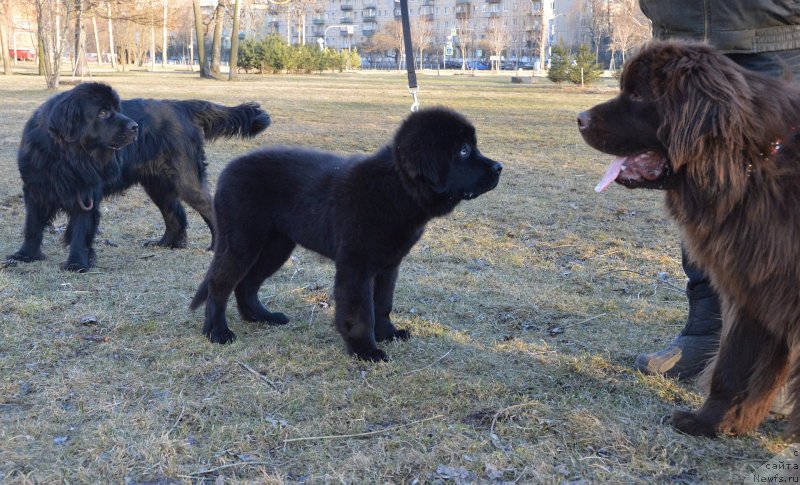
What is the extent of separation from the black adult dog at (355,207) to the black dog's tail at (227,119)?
2.43 meters

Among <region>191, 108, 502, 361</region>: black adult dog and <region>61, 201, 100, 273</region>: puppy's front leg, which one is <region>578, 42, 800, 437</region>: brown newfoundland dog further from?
<region>61, 201, 100, 273</region>: puppy's front leg

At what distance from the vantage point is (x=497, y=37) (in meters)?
67.6

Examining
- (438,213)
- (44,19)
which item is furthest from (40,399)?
(44,19)

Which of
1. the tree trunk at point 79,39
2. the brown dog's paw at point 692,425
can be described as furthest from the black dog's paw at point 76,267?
the tree trunk at point 79,39

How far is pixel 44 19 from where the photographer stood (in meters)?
28.3

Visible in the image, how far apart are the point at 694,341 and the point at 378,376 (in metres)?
1.67

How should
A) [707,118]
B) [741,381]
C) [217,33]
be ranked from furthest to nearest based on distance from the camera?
[217,33] → [741,381] → [707,118]

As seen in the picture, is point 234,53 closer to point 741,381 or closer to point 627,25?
point 627,25

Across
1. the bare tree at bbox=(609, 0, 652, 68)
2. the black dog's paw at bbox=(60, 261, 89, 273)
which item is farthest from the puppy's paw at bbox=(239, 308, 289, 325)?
the bare tree at bbox=(609, 0, 652, 68)

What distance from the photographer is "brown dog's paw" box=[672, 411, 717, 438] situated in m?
2.88

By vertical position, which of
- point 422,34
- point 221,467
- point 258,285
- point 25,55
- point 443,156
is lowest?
point 221,467

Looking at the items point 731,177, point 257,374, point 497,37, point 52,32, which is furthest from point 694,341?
point 497,37

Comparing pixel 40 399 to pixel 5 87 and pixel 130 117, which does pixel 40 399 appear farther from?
pixel 5 87

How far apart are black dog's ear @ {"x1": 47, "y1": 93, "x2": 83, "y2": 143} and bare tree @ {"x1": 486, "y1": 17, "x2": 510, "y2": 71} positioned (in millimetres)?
65438
